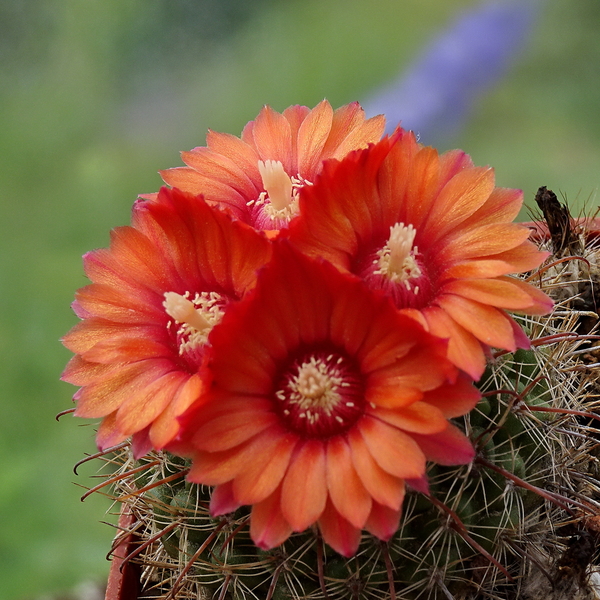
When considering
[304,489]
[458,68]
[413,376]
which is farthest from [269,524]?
[458,68]

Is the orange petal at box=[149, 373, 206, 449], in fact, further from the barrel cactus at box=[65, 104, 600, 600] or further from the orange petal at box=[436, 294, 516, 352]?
the orange petal at box=[436, 294, 516, 352]

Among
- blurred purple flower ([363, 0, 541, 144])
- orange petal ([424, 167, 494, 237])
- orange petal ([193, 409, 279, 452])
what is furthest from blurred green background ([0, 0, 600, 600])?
orange petal ([193, 409, 279, 452])

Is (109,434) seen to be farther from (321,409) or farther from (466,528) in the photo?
(466,528)

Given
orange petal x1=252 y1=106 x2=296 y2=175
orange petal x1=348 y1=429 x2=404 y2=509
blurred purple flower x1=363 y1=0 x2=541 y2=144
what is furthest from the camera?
blurred purple flower x1=363 y1=0 x2=541 y2=144

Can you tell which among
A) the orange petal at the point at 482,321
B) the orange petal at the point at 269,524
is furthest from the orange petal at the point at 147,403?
the orange petal at the point at 482,321

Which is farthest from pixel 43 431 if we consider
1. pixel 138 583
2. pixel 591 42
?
pixel 591 42

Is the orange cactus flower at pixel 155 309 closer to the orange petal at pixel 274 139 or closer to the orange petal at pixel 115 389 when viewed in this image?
the orange petal at pixel 115 389
